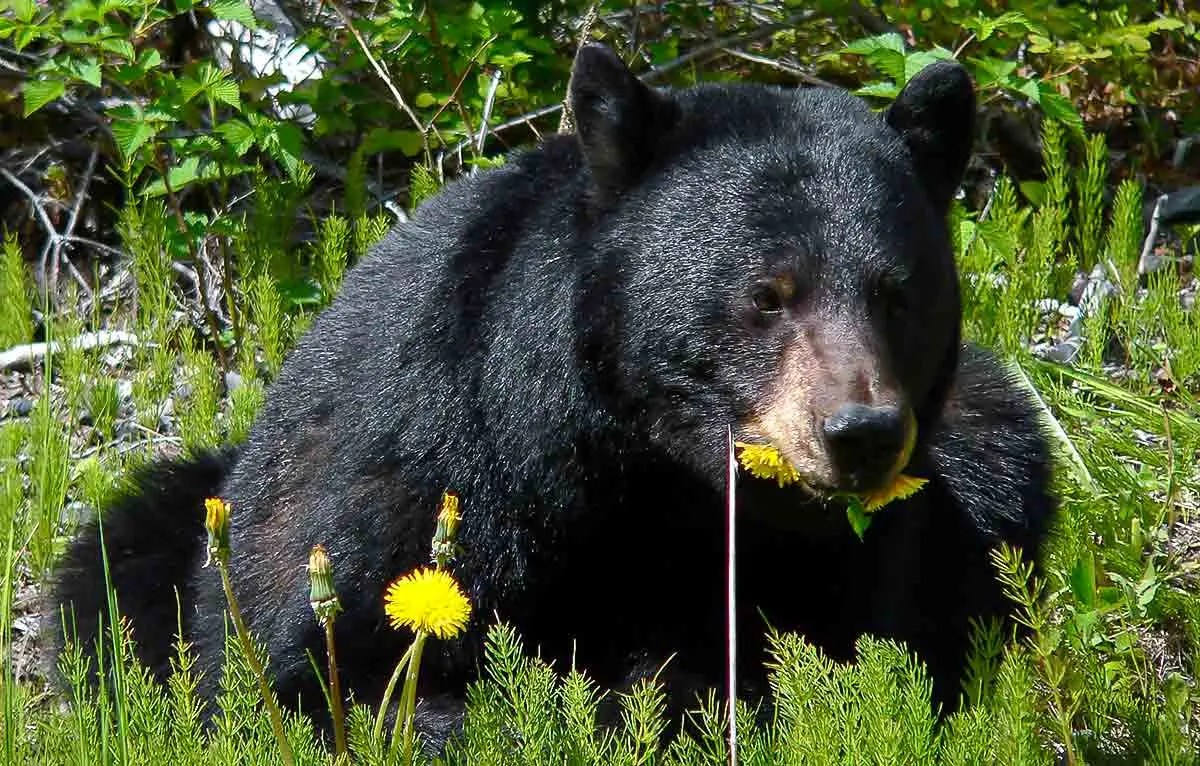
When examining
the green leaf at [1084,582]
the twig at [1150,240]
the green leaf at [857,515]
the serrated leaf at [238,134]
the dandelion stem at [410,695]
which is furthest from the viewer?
the twig at [1150,240]

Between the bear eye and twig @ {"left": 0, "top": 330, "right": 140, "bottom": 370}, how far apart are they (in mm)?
3116

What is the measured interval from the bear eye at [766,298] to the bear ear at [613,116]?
0.44 meters

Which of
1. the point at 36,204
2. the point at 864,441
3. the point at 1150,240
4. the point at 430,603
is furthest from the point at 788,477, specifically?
the point at 36,204

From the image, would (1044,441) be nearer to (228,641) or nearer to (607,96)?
(607,96)

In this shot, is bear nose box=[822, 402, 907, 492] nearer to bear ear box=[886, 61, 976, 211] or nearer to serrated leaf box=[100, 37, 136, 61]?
bear ear box=[886, 61, 976, 211]

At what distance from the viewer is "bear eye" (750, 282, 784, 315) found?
3.41 metres

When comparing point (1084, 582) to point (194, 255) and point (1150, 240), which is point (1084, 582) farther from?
point (194, 255)

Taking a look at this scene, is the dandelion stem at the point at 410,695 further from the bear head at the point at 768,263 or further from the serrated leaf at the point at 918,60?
the serrated leaf at the point at 918,60

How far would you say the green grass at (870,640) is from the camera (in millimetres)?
2891

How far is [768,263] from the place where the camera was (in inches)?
135

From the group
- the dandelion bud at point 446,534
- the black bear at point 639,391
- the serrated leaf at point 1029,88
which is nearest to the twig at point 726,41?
the serrated leaf at point 1029,88

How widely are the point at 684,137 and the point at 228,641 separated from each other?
154 centimetres

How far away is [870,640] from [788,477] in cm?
40

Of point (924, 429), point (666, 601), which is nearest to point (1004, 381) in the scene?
point (924, 429)
